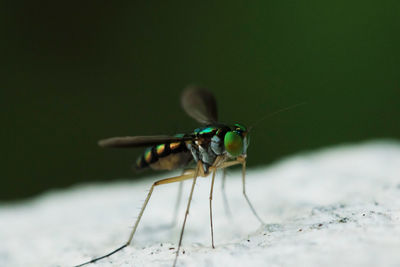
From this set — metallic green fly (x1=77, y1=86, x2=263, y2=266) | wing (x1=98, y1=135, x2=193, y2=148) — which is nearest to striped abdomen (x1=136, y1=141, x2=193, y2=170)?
metallic green fly (x1=77, y1=86, x2=263, y2=266)

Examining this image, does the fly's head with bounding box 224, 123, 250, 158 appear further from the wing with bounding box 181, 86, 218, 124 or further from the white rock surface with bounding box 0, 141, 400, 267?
the wing with bounding box 181, 86, 218, 124

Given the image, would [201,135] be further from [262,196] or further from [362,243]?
[362,243]

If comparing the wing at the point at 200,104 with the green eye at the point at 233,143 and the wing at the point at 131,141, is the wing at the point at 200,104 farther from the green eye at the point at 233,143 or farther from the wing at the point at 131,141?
the wing at the point at 131,141

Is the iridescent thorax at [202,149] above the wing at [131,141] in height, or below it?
below

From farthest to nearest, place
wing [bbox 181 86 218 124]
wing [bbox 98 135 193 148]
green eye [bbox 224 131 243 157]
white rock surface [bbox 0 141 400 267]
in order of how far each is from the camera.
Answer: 1. wing [bbox 181 86 218 124]
2. green eye [bbox 224 131 243 157]
3. wing [bbox 98 135 193 148]
4. white rock surface [bbox 0 141 400 267]

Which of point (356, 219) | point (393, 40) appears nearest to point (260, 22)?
point (393, 40)

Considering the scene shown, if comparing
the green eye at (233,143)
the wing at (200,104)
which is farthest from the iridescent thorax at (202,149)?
the wing at (200,104)
